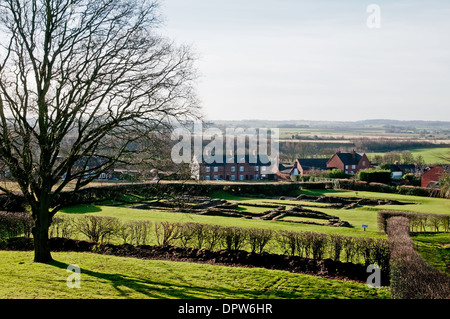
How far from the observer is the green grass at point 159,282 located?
30.4 feet

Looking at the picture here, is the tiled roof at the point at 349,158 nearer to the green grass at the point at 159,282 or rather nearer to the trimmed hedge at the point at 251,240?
the trimmed hedge at the point at 251,240

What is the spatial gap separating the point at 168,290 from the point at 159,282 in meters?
0.83

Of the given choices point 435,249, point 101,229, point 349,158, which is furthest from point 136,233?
point 349,158

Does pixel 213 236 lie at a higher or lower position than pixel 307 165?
lower

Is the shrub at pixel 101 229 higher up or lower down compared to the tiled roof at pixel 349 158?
lower down

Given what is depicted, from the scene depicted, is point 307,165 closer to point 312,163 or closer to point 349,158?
point 312,163

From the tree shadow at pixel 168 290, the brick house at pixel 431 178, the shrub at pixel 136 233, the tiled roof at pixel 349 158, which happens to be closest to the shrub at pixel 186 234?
the shrub at pixel 136 233

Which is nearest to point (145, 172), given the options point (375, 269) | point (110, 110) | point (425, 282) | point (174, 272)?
point (110, 110)

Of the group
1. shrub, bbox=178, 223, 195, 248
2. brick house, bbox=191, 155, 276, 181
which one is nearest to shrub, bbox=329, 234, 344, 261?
shrub, bbox=178, 223, 195, 248

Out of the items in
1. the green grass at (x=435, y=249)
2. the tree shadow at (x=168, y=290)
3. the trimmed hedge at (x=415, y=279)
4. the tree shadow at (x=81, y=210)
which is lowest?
the green grass at (x=435, y=249)

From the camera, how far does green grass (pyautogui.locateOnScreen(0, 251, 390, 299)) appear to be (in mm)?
9266

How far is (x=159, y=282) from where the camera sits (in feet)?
34.3

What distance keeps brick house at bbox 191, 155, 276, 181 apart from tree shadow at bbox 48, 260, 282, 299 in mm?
54205
